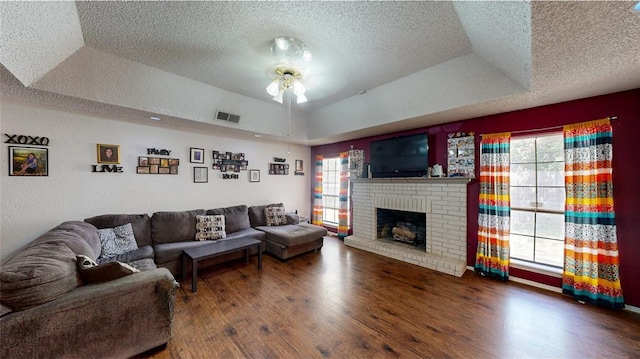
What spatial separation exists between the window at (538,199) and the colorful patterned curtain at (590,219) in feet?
0.73

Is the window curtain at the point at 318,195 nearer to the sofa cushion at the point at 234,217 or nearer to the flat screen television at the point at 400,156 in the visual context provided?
the flat screen television at the point at 400,156

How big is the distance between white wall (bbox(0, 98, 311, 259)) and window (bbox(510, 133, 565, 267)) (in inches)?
183

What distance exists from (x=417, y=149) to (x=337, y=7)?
2600mm

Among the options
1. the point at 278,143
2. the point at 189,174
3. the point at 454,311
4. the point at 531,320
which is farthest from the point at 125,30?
the point at 531,320

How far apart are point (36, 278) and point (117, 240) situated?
5.85ft

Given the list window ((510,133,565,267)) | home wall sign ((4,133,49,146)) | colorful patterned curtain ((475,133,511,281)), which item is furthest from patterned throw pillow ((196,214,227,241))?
window ((510,133,565,267))

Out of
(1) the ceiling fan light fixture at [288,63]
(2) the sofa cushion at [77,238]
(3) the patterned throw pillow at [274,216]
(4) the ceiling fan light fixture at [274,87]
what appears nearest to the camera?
(2) the sofa cushion at [77,238]

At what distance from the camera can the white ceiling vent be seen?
3399mm

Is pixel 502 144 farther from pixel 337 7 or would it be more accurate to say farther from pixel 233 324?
pixel 233 324

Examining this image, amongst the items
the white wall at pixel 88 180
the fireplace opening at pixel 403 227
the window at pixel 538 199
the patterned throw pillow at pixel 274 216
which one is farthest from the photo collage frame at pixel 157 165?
the window at pixel 538 199

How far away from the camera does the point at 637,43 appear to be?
150cm

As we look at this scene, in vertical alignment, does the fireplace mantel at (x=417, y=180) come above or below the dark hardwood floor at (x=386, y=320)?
above

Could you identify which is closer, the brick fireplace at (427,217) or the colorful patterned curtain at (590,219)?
the colorful patterned curtain at (590,219)

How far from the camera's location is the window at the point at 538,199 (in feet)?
8.82
